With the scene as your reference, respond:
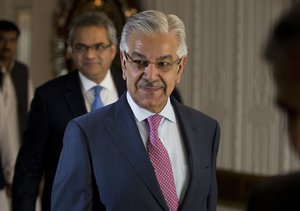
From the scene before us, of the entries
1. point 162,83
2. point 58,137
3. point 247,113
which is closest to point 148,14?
point 162,83

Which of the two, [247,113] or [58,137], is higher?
[58,137]

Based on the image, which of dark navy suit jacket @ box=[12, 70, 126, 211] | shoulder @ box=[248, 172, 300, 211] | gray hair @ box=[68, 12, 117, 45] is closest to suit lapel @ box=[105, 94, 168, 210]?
dark navy suit jacket @ box=[12, 70, 126, 211]

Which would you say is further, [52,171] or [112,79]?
[112,79]

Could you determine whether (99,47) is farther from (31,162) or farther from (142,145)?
(142,145)

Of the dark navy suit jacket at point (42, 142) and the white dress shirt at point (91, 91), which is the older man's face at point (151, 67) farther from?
the white dress shirt at point (91, 91)

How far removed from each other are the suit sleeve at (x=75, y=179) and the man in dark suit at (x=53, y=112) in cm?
115

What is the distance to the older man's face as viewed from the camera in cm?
270

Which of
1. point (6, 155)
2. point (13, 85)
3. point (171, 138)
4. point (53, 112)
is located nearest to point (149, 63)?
point (171, 138)

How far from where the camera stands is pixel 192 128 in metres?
2.80

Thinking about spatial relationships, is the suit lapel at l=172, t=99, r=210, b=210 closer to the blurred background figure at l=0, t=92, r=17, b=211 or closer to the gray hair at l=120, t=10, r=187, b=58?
the gray hair at l=120, t=10, r=187, b=58

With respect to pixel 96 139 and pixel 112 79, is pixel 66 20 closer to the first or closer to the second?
pixel 112 79

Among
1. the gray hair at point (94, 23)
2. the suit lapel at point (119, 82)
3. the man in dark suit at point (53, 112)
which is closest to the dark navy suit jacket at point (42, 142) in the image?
the man in dark suit at point (53, 112)

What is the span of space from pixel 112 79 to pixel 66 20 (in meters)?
4.29

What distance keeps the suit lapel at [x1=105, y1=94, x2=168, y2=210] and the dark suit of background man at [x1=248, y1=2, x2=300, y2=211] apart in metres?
1.43
